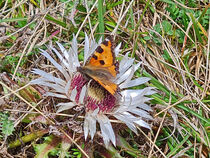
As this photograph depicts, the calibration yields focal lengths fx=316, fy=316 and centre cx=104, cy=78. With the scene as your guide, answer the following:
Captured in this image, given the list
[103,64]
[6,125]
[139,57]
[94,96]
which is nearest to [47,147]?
[6,125]

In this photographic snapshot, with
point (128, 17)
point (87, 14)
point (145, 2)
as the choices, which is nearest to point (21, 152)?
point (87, 14)

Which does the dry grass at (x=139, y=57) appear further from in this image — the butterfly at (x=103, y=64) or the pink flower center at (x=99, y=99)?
the butterfly at (x=103, y=64)

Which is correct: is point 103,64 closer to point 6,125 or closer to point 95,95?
point 95,95

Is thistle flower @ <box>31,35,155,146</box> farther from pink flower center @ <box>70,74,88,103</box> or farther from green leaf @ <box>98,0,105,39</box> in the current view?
green leaf @ <box>98,0,105,39</box>

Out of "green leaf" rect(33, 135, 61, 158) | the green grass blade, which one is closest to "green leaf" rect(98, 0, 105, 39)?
the green grass blade

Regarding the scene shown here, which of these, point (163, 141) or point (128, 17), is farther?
point (128, 17)

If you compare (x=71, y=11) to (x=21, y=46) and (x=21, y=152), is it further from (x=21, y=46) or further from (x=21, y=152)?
(x=21, y=152)

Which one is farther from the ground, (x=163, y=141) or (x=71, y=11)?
(x=71, y=11)
